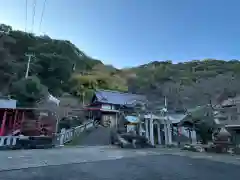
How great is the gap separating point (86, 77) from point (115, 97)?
5888 mm

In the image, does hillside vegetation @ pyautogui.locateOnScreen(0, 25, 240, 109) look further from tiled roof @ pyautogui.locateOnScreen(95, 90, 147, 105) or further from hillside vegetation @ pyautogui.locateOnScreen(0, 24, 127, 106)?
tiled roof @ pyautogui.locateOnScreen(95, 90, 147, 105)

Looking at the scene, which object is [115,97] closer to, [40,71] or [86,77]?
[86,77]

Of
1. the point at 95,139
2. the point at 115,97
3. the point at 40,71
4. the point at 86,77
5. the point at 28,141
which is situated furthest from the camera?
the point at 86,77

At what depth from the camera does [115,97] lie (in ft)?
115

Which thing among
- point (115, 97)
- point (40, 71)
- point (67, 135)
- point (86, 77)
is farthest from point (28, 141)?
point (86, 77)

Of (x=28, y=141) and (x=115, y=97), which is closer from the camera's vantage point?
(x=28, y=141)

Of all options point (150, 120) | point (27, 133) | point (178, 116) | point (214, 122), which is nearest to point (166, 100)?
point (178, 116)

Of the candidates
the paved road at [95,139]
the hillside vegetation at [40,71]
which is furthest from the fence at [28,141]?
the hillside vegetation at [40,71]

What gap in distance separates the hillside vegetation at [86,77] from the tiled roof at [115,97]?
2.13 metres

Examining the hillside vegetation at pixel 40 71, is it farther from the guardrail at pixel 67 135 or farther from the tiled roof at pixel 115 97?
the guardrail at pixel 67 135

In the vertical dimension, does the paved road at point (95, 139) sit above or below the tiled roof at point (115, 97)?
below

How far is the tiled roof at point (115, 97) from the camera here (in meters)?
33.1

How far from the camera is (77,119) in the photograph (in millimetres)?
24906

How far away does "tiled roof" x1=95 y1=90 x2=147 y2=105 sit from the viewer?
108 ft
